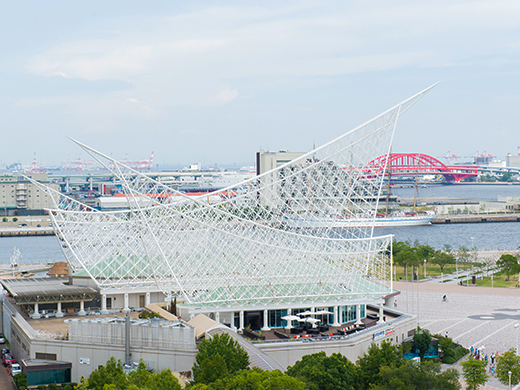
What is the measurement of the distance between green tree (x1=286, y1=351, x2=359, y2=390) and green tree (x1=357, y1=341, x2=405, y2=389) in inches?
12.8

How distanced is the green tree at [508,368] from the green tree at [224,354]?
426 inches

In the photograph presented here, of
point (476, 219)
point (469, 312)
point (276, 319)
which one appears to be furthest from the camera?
point (476, 219)

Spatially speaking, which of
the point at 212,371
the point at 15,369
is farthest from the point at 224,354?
the point at 15,369

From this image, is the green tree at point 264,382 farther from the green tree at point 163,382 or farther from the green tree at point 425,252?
the green tree at point 425,252

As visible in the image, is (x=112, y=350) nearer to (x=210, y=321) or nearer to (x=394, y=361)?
(x=210, y=321)

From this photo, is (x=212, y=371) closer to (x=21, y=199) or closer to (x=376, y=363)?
(x=376, y=363)

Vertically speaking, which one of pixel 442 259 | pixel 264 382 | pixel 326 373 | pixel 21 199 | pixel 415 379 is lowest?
pixel 415 379

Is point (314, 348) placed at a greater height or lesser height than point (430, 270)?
lesser

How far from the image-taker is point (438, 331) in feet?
120

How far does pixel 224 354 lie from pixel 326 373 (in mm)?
3733

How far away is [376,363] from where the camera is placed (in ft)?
84.4

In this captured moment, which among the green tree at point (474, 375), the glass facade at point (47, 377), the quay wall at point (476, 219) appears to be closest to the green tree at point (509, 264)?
the green tree at point (474, 375)

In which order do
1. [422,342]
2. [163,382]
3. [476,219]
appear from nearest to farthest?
[163,382], [422,342], [476,219]

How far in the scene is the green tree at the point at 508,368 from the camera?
27.5 metres
